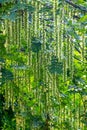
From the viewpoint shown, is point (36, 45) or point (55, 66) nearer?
point (55, 66)

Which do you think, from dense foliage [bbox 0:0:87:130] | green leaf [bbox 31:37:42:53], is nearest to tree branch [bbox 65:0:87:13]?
dense foliage [bbox 0:0:87:130]

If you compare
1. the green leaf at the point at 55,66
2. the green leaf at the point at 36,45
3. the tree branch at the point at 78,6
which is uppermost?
the tree branch at the point at 78,6

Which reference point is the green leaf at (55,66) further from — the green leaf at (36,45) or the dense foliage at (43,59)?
the green leaf at (36,45)

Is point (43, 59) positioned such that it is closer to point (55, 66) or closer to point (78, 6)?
point (55, 66)

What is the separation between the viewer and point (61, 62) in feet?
9.05

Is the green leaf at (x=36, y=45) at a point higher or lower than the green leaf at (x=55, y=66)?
higher

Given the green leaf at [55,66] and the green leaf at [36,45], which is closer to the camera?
the green leaf at [55,66]

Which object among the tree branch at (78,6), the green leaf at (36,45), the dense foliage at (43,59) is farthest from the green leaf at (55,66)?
the tree branch at (78,6)

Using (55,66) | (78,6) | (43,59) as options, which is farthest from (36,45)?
(78,6)

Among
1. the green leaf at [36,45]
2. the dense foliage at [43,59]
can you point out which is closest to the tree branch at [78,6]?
the dense foliage at [43,59]

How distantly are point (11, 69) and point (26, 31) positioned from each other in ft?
1.68

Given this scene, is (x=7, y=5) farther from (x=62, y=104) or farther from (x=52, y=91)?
(x=62, y=104)

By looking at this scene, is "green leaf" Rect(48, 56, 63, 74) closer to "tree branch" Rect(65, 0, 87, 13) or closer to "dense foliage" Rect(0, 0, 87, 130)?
"dense foliage" Rect(0, 0, 87, 130)

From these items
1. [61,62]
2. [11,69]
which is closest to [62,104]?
[11,69]
